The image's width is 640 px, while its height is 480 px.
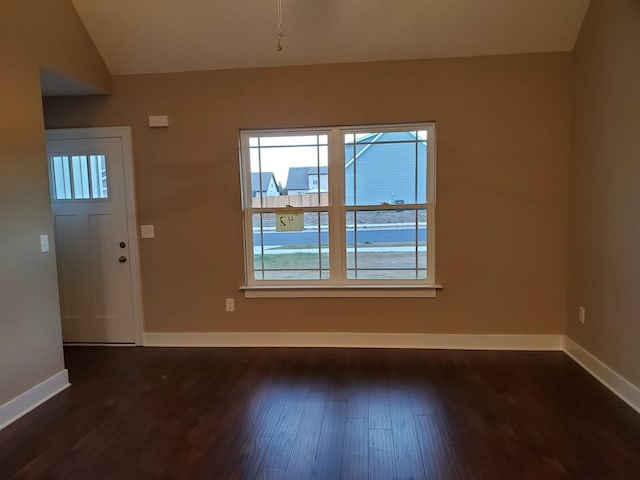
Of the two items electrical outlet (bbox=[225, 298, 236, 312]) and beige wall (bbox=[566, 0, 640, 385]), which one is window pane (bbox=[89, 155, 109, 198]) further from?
beige wall (bbox=[566, 0, 640, 385])

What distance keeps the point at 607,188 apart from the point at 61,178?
454 centimetres

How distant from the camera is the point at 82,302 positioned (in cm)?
372

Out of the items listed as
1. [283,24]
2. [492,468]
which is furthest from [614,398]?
[283,24]

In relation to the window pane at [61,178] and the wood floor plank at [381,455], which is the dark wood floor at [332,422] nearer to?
the wood floor plank at [381,455]

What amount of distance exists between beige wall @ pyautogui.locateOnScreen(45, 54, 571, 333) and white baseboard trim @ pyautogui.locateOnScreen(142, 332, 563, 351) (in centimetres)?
7

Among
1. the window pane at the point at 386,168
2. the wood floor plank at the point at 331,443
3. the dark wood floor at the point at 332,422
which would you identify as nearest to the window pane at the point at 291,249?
the window pane at the point at 386,168

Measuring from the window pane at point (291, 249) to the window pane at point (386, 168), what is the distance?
15.3 inches

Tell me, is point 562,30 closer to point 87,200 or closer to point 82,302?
point 87,200

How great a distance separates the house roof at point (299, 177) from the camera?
355 centimetres

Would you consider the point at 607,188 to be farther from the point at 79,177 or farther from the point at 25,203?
the point at 79,177

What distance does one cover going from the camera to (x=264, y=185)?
361 centimetres

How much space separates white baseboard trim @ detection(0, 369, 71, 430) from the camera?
2395 mm

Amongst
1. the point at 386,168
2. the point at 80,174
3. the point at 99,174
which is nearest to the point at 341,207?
the point at 386,168

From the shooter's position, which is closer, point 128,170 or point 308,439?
point 308,439
